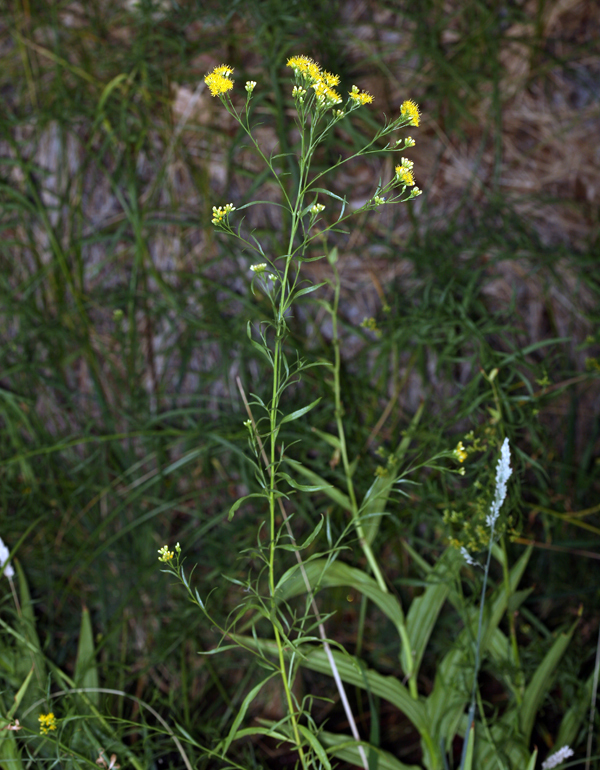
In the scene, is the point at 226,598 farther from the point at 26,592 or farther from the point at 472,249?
the point at 472,249

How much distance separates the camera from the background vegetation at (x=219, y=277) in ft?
4.16

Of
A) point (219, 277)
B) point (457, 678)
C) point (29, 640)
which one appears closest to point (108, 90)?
point (219, 277)

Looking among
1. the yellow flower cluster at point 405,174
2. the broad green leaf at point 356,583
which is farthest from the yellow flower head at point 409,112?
the broad green leaf at point 356,583

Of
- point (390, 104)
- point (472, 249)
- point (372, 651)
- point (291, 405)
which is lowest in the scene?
point (372, 651)

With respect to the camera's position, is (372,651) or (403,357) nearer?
(372,651)

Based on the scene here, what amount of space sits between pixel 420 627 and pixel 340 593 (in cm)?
27

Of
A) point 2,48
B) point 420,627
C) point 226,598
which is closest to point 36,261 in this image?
point 2,48

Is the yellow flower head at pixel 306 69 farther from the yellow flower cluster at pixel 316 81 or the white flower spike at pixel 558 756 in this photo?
the white flower spike at pixel 558 756

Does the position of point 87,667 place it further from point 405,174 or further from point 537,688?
point 405,174

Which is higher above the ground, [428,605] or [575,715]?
[428,605]

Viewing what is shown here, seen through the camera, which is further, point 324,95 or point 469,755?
point 469,755

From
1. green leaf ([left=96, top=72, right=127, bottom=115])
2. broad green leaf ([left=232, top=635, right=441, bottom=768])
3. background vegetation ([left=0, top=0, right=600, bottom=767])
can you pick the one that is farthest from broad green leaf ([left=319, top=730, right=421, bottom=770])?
green leaf ([left=96, top=72, right=127, bottom=115])

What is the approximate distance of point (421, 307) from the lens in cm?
117

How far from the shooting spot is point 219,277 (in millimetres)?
1432
